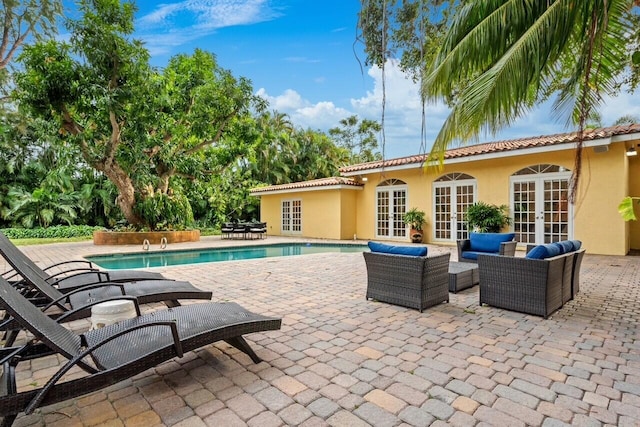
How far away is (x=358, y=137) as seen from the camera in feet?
111

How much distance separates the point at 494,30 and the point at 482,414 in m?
5.05

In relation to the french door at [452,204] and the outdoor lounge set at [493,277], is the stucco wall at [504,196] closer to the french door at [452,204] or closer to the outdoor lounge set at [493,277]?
the french door at [452,204]

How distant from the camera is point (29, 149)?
21344mm

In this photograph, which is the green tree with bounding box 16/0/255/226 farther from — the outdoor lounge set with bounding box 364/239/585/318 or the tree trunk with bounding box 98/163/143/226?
the outdoor lounge set with bounding box 364/239/585/318

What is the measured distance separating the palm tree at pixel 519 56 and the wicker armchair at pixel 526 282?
1.31 m

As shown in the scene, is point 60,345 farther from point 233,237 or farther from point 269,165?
point 269,165

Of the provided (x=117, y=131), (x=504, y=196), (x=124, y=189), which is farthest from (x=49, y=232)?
(x=504, y=196)

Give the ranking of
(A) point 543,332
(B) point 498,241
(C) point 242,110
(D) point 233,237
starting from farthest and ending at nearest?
1. (D) point 233,237
2. (C) point 242,110
3. (B) point 498,241
4. (A) point 543,332

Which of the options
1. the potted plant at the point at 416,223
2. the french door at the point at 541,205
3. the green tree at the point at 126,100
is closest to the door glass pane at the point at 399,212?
the potted plant at the point at 416,223

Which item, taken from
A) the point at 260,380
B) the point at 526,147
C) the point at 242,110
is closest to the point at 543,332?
the point at 260,380

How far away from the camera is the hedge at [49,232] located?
57.5ft

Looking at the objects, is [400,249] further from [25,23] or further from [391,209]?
[25,23]

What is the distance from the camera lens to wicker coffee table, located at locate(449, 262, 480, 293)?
5.78m

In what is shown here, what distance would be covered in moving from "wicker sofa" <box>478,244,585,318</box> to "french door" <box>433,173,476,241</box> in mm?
8793
